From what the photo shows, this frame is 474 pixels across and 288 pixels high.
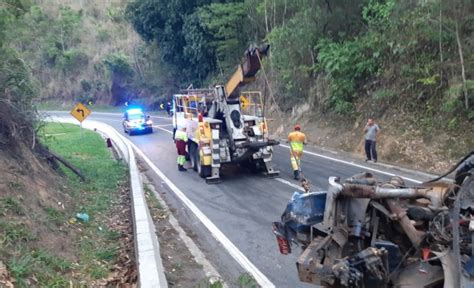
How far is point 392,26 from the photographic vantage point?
57.8ft

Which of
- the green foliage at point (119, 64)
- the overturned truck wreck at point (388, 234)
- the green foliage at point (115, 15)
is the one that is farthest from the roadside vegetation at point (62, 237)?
the green foliage at point (115, 15)

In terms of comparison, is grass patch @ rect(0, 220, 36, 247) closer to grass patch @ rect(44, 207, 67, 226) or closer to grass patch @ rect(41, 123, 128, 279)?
grass patch @ rect(41, 123, 128, 279)

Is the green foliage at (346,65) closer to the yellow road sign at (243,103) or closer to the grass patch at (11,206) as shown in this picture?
the yellow road sign at (243,103)

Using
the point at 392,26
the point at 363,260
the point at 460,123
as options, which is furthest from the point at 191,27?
the point at 363,260

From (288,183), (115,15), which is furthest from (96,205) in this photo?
(115,15)

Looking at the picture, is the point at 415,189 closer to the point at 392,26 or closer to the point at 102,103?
the point at 392,26

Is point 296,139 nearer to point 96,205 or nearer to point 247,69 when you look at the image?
point 247,69

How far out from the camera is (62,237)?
7.85 m

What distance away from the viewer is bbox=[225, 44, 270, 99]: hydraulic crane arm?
13.6m

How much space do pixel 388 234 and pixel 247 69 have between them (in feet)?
31.6

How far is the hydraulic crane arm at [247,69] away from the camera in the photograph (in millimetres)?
13562

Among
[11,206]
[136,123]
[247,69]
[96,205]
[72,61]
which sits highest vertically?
[72,61]

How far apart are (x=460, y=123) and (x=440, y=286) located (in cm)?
1173

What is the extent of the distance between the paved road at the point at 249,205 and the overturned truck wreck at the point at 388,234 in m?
1.47
